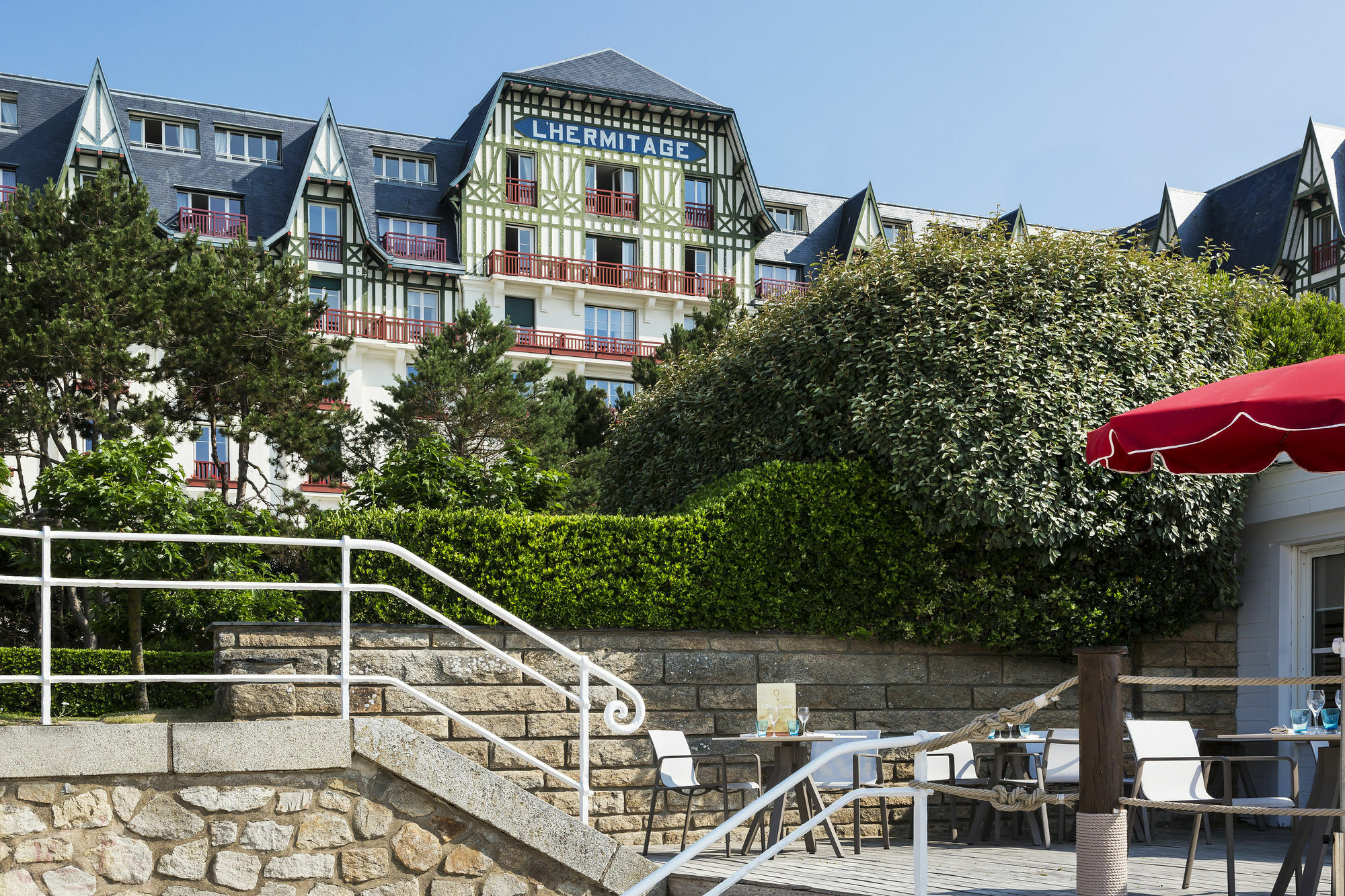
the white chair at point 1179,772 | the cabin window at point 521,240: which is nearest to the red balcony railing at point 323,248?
the cabin window at point 521,240

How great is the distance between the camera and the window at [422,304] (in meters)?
30.7

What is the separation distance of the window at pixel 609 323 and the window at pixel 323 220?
6.36 metres

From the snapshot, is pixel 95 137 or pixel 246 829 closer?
pixel 246 829

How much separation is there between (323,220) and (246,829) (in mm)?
26120

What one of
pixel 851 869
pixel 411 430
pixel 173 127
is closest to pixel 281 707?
pixel 851 869

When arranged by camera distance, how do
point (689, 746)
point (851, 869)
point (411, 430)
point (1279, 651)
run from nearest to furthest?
1. point (851, 869)
2. point (689, 746)
3. point (1279, 651)
4. point (411, 430)

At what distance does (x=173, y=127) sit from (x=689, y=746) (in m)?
26.1

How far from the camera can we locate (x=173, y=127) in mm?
30031

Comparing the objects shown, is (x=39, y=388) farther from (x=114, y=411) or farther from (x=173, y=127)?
(x=173, y=127)

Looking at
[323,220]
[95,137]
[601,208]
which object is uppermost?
[95,137]

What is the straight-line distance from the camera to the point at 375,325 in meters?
30.0

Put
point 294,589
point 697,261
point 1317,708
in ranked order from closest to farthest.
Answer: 1. point 294,589
2. point 1317,708
3. point 697,261

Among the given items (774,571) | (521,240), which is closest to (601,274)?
(521,240)

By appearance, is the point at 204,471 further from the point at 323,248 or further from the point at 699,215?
the point at 699,215
